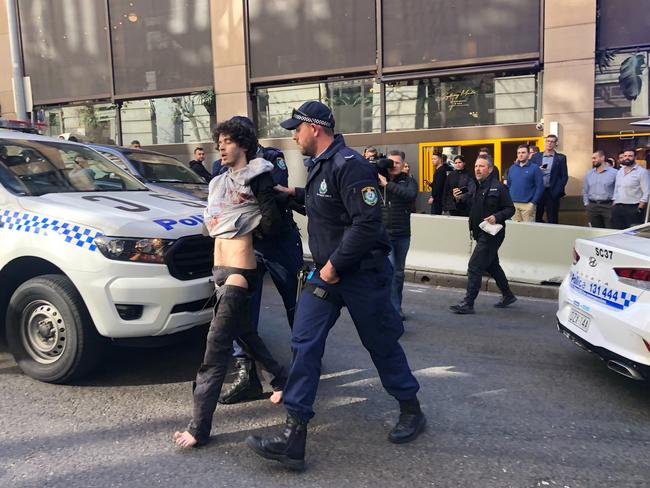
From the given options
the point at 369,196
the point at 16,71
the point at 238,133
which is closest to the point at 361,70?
the point at 16,71

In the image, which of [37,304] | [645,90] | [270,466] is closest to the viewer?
[270,466]

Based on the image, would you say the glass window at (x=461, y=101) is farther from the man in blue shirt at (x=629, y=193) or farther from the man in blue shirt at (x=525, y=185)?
the man in blue shirt at (x=629, y=193)

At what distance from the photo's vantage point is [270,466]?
2953 millimetres

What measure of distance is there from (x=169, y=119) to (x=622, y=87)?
1120cm

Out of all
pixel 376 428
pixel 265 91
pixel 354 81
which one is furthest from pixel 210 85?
pixel 376 428

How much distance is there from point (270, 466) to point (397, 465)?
67 cm

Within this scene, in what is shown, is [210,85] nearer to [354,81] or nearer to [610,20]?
[354,81]

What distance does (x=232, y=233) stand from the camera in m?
3.33

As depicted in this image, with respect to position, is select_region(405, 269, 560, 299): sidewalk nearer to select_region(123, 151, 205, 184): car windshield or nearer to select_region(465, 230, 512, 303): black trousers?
select_region(465, 230, 512, 303): black trousers

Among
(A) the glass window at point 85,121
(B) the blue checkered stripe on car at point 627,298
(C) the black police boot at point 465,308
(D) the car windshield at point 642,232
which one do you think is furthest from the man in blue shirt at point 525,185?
(A) the glass window at point 85,121

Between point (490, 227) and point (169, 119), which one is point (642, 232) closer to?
point (490, 227)

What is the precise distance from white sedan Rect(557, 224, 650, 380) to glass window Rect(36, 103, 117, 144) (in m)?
14.8

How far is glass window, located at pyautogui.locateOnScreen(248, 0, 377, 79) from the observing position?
12984mm

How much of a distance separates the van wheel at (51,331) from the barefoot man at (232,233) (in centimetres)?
98
